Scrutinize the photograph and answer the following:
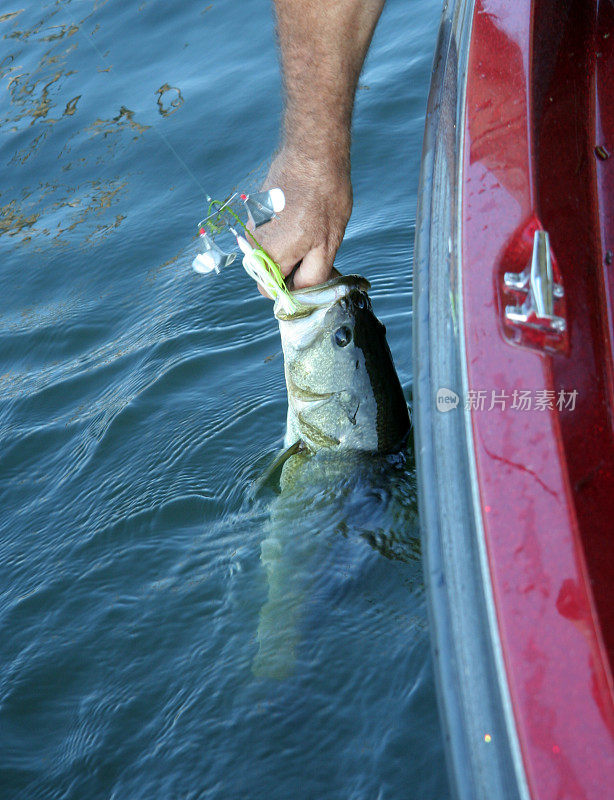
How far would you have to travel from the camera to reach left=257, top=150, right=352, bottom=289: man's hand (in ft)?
8.43

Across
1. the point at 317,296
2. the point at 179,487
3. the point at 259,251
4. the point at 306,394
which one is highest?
the point at 259,251

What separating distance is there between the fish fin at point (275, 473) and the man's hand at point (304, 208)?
2.53ft

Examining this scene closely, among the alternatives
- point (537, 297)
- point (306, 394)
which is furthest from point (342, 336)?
point (537, 297)

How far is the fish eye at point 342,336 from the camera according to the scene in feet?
9.36

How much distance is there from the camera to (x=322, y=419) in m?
3.01

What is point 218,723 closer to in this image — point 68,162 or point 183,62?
point 68,162

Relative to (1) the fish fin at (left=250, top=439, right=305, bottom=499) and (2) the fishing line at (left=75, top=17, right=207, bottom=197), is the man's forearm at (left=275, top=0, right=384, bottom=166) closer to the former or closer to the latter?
(1) the fish fin at (left=250, top=439, right=305, bottom=499)

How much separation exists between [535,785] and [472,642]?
234 millimetres

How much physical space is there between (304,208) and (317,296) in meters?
0.32

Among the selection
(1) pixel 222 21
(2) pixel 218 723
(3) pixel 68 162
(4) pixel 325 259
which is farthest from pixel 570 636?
(1) pixel 222 21

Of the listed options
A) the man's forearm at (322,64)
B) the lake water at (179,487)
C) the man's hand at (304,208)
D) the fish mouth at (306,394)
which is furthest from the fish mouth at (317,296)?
the lake water at (179,487)

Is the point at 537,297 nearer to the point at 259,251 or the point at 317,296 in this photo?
the point at 259,251

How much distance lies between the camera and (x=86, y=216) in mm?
5945

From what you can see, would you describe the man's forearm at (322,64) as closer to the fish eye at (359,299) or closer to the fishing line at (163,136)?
the fish eye at (359,299)
